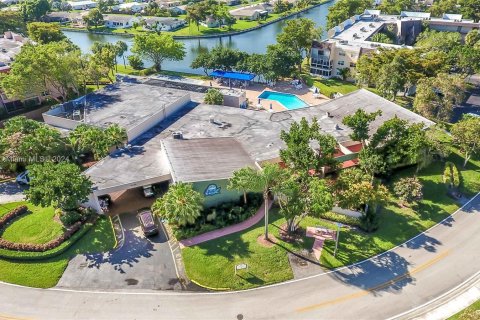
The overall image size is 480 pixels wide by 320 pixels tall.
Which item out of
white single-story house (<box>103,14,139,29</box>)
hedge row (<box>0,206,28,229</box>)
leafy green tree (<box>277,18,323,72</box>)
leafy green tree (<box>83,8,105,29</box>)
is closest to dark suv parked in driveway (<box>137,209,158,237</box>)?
hedge row (<box>0,206,28,229</box>)

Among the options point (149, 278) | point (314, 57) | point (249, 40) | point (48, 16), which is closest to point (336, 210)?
point (149, 278)

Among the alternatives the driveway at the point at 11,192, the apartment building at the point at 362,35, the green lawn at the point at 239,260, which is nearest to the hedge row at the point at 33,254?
the driveway at the point at 11,192

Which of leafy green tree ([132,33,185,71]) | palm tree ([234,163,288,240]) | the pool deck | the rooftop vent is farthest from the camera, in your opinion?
leafy green tree ([132,33,185,71])

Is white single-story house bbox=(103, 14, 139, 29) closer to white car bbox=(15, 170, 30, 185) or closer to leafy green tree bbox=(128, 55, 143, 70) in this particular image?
leafy green tree bbox=(128, 55, 143, 70)

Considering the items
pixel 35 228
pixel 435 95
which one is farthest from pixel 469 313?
pixel 35 228

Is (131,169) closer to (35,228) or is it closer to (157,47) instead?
(35,228)
